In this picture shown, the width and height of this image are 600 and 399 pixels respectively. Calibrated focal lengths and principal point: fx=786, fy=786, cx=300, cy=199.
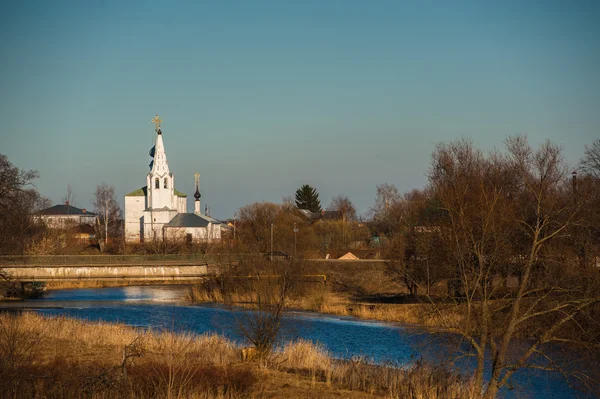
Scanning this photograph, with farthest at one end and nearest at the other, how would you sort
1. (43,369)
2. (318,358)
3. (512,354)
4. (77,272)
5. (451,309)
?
Result: (77,272)
(318,358)
(512,354)
(451,309)
(43,369)

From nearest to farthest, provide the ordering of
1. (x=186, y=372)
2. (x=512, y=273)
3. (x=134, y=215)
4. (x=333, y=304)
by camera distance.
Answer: (x=186, y=372) → (x=512, y=273) → (x=333, y=304) → (x=134, y=215)

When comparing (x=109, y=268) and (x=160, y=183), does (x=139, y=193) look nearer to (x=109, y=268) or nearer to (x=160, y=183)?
(x=160, y=183)

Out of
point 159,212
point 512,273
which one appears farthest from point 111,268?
point 159,212

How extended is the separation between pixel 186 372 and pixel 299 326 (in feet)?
62.3

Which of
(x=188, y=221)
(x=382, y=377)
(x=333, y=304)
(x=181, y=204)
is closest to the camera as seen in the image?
(x=382, y=377)

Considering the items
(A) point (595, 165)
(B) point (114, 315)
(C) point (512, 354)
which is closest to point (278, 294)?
(C) point (512, 354)

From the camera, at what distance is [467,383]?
21.1 metres

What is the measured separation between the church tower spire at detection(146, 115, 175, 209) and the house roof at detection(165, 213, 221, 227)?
3.95m

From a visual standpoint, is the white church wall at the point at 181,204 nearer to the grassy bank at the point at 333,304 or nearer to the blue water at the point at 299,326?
the blue water at the point at 299,326

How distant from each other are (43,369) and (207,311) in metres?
30.8

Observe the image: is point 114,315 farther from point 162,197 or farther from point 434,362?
point 162,197

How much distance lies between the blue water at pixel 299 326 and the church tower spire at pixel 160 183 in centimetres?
6340

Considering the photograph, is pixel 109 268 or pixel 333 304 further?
pixel 109 268

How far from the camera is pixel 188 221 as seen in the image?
12912cm
